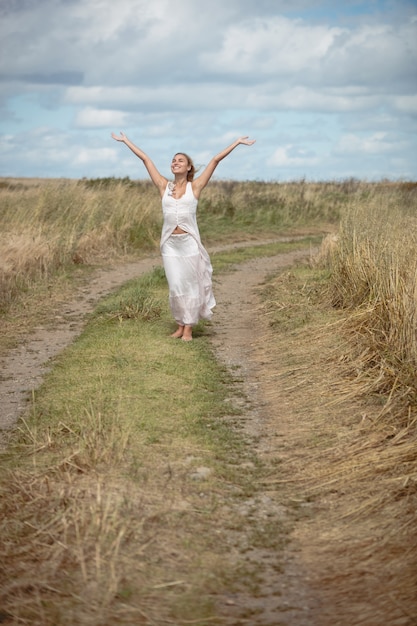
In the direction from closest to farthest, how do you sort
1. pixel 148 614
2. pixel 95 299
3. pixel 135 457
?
1. pixel 148 614
2. pixel 135 457
3. pixel 95 299

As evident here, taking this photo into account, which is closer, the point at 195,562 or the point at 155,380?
the point at 195,562

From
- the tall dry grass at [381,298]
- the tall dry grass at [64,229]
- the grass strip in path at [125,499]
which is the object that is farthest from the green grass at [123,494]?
the tall dry grass at [64,229]

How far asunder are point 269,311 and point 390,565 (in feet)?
23.0

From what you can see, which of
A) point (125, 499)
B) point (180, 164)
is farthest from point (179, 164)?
point (125, 499)

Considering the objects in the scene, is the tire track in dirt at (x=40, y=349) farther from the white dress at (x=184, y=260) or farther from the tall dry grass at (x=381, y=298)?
the tall dry grass at (x=381, y=298)

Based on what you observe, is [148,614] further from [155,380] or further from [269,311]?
[269,311]

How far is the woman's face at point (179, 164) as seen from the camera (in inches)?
344

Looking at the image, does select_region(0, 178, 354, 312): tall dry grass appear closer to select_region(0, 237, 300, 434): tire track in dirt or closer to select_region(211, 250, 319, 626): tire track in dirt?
select_region(0, 237, 300, 434): tire track in dirt

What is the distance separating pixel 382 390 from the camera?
22.0 ft

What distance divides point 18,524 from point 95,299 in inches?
318

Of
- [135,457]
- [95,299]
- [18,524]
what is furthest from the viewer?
[95,299]

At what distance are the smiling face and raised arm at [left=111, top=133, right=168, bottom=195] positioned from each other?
227 millimetres

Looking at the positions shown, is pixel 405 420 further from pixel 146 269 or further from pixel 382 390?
pixel 146 269

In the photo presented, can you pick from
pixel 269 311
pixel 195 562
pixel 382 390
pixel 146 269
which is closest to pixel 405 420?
pixel 382 390
